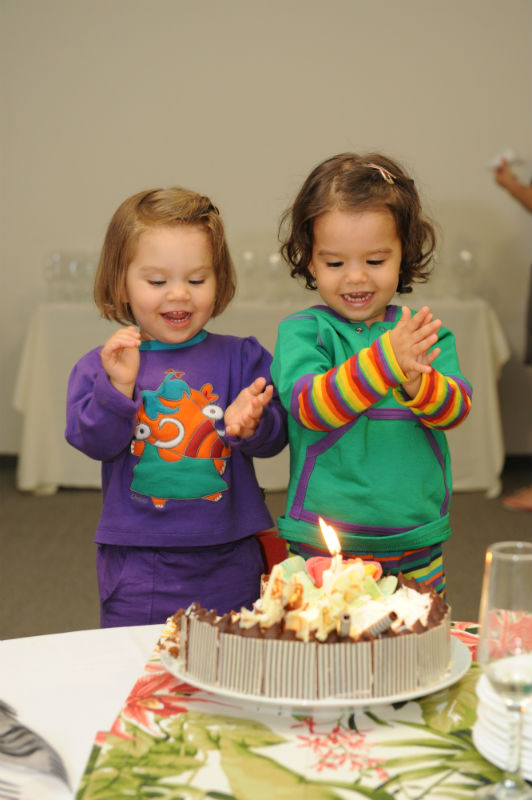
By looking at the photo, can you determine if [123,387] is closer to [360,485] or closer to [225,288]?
[225,288]

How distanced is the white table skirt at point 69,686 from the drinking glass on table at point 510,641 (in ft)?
1.33

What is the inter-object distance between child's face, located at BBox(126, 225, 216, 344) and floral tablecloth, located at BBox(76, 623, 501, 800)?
2.56 ft

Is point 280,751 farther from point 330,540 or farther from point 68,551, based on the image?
point 68,551

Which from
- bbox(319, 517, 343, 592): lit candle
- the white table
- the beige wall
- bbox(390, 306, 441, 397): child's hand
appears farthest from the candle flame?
the beige wall

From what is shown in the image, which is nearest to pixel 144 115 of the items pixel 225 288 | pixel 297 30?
pixel 297 30

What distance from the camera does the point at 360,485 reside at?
1.63 metres

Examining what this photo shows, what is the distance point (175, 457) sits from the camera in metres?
1.67

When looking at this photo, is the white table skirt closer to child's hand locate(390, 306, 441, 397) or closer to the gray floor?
child's hand locate(390, 306, 441, 397)

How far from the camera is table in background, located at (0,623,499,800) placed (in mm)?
864

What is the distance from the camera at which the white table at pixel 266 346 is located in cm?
465

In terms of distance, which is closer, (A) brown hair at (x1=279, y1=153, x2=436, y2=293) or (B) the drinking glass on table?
(B) the drinking glass on table

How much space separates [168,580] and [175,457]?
22 cm

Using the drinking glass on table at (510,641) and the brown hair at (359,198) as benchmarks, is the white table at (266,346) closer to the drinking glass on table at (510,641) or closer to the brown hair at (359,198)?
the brown hair at (359,198)

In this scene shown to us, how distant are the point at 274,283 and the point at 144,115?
138 cm
